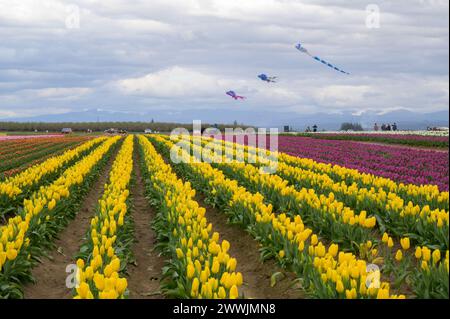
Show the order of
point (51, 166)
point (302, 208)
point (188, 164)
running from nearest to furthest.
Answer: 1. point (302, 208)
2. point (51, 166)
3. point (188, 164)

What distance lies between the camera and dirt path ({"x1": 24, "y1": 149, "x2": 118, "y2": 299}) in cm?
713

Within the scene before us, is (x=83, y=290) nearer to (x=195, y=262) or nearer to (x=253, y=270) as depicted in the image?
(x=195, y=262)

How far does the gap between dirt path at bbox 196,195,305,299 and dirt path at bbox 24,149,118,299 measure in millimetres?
2343

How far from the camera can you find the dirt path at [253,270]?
22.6 feet

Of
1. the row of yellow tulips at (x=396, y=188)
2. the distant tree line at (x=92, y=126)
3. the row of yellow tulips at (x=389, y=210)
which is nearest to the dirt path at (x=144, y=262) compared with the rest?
the row of yellow tulips at (x=389, y=210)

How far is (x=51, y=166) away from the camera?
16781mm

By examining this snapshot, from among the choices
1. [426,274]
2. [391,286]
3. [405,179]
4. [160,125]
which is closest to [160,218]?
[391,286]

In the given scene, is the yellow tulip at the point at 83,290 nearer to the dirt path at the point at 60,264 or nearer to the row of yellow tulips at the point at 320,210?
the dirt path at the point at 60,264

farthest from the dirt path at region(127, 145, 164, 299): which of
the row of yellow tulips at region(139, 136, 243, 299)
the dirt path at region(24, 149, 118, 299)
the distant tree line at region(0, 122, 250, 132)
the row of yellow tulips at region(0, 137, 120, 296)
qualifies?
the distant tree line at region(0, 122, 250, 132)

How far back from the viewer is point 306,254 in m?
6.61

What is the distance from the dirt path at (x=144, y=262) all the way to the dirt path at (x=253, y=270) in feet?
3.84

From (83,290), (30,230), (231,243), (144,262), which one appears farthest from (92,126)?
(83,290)
